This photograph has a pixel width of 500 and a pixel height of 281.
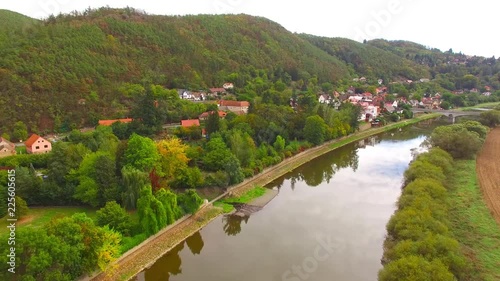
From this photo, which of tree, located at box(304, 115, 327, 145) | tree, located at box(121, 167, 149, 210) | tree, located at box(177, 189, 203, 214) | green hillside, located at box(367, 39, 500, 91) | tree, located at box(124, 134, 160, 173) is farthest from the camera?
green hillside, located at box(367, 39, 500, 91)

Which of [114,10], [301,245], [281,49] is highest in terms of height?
[114,10]

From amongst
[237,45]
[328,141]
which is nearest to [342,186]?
[328,141]

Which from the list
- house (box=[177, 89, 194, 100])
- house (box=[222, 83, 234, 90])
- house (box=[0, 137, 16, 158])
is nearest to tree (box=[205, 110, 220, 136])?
Answer: house (box=[0, 137, 16, 158])

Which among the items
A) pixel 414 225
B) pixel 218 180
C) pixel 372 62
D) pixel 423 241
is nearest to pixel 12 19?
pixel 218 180

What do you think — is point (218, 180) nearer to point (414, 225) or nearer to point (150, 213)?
point (150, 213)

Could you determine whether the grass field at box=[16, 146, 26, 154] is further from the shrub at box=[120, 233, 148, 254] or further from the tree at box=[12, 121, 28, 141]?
the shrub at box=[120, 233, 148, 254]

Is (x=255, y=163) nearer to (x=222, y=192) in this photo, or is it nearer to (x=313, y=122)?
(x=222, y=192)
